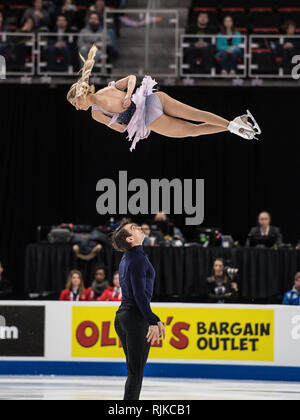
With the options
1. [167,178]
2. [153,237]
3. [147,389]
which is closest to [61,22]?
[167,178]

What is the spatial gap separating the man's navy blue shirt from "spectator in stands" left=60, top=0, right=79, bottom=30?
8018 millimetres

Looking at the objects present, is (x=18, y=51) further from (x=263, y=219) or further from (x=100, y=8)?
(x=263, y=219)

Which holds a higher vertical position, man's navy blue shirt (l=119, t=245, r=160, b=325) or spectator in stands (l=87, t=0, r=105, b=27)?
spectator in stands (l=87, t=0, r=105, b=27)

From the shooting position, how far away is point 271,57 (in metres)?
12.7

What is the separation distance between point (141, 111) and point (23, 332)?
418 centimetres

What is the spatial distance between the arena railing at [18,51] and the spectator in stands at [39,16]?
25.2 inches

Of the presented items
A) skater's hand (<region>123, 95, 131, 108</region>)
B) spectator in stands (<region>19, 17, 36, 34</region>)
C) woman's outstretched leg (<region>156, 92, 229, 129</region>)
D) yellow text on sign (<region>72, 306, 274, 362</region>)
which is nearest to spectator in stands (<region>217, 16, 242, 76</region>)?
spectator in stands (<region>19, 17, 36, 34</region>)

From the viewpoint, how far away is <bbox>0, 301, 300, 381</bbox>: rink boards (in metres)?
9.73

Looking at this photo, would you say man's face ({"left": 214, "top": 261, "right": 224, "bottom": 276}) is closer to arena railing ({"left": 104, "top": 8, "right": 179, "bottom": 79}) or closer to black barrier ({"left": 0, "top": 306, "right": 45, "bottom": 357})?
black barrier ({"left": 0, "top": 306, "right": 45, "bottom": 357})
